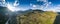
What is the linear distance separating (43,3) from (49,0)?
6 centimetres

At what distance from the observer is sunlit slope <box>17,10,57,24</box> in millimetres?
1617

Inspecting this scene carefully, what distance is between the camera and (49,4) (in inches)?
63.9

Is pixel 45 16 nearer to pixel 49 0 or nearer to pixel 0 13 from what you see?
pixel 49 0

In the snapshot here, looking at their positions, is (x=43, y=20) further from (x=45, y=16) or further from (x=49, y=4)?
(x=49, y=4)

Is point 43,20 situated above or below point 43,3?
below

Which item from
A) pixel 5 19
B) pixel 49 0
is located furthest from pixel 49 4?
pixel 5 19

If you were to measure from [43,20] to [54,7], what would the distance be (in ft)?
0.52

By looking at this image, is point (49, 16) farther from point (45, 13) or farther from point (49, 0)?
point (49, 0)

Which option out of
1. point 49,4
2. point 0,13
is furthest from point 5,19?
point 49,4

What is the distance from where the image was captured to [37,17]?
1.63m

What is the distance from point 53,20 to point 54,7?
0.40ft

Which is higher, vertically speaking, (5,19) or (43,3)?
(43,3)

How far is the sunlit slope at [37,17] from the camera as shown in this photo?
1617 millimetres

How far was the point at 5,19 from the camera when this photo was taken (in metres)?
1.66
